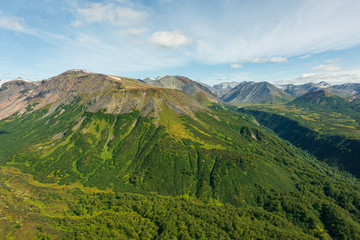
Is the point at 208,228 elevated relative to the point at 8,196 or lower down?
lower down

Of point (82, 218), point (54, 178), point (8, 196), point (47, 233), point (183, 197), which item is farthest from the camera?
point (54, 178)

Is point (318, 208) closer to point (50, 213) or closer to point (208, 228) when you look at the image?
point (208, 228)

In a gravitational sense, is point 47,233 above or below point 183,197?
above

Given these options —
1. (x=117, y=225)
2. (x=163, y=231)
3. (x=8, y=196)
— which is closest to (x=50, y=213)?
(x=8, y=196)

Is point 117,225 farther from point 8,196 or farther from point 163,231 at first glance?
point 8,196

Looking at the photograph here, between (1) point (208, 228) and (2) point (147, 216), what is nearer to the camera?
(1) point (208, 228)

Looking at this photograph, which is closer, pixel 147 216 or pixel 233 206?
pixel 147 216

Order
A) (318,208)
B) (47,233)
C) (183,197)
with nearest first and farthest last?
(47,233)
(318,208)
(183,197)

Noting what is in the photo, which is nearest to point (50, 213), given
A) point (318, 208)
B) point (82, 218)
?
point (82, 218)

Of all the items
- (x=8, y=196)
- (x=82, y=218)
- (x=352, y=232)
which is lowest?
(x=352, y=232)
